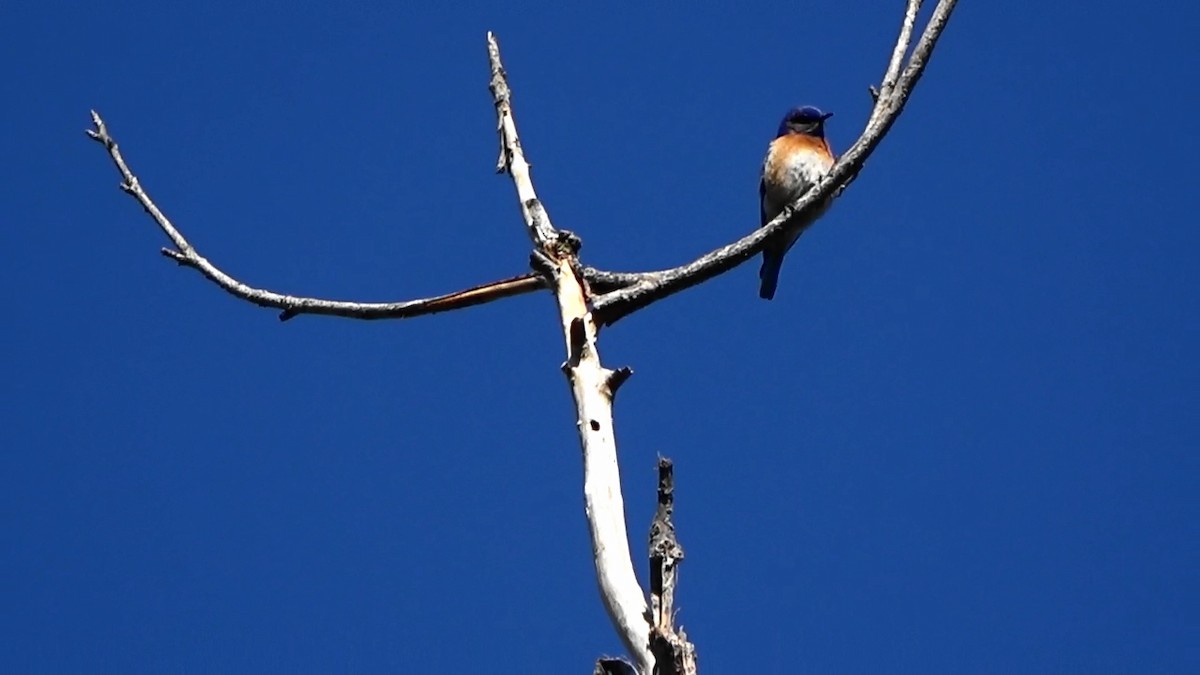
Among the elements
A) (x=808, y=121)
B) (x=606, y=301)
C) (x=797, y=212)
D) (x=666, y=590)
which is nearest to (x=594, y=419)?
(x=606, y=301)

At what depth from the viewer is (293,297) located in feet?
16.6

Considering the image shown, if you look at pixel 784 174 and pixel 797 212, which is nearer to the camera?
pixel 797 212

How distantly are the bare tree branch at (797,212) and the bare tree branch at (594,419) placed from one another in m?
0.14

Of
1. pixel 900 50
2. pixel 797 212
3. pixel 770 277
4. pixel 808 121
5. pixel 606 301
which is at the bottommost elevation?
pixel 606 301

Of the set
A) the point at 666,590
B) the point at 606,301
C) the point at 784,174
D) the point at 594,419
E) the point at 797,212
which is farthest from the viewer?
the point at 784,174

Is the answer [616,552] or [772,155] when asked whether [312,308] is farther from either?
[772,155]

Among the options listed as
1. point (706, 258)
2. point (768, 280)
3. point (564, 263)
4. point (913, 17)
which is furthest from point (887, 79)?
point (768, 280)

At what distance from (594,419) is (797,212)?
136 cm

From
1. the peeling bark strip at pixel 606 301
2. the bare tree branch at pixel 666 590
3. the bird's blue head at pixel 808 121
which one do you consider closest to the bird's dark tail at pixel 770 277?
the bird's blue head at pixel 808 121

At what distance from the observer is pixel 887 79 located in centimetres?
498

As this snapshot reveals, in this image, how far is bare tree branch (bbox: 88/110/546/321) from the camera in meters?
4.80

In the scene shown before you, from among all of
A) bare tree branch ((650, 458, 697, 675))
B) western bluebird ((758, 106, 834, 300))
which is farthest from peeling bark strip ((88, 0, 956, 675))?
western bluebird ((758, 106, 834, 300))

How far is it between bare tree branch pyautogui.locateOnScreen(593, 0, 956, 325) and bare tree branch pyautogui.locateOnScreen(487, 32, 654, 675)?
140mm

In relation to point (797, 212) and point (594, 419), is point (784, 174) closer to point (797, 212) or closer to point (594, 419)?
point (797, 212)
